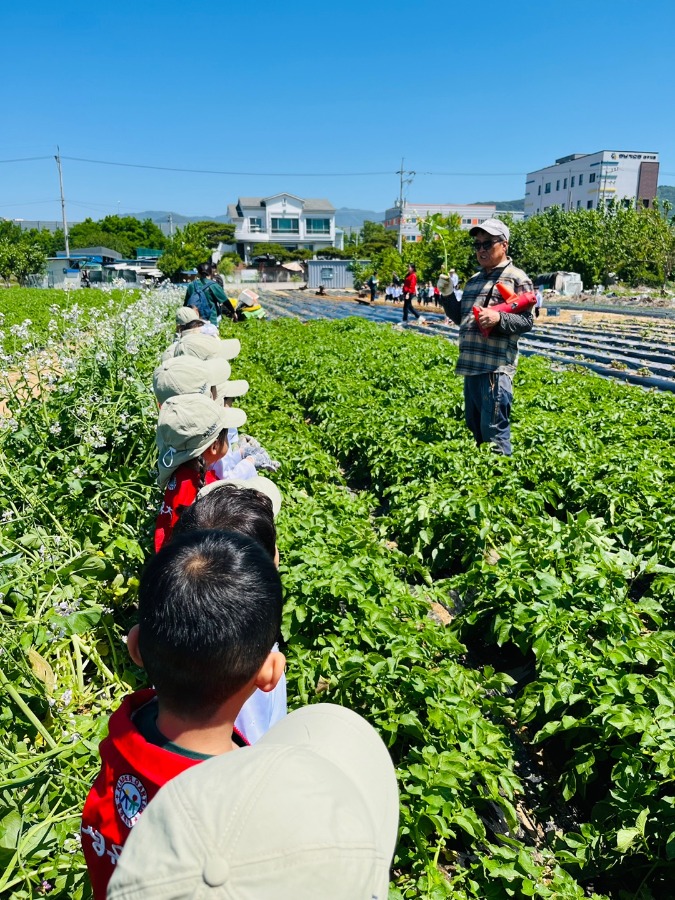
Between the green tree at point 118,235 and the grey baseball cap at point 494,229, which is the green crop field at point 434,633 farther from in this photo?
the green tree at point 118,235

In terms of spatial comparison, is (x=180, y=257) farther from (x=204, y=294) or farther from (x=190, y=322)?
(x=190, y=322)

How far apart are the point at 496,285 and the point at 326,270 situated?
5074cm

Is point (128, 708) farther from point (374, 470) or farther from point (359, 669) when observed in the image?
point (374, 470)

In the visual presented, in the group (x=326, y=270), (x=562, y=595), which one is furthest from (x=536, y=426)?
(x=326, y=270)

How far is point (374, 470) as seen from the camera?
18.3 ft

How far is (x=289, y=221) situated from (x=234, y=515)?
86446mm

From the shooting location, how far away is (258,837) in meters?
0.78

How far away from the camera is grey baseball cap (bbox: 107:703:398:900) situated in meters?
0.77

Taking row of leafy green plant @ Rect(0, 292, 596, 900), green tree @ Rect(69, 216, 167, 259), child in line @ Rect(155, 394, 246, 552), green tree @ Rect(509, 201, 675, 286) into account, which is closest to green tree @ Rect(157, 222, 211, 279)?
green tree @ Rect(509, 201, 675, 286)

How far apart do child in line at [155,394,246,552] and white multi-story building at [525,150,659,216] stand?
89329mm

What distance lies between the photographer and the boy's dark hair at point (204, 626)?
124 centimetres

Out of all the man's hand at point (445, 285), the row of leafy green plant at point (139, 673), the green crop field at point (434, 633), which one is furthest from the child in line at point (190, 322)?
the man's hand at point (445, 285)

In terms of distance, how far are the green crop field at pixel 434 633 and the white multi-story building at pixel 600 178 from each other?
3440 inches

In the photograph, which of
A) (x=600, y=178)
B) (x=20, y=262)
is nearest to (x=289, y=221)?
(x=600, y=178)
